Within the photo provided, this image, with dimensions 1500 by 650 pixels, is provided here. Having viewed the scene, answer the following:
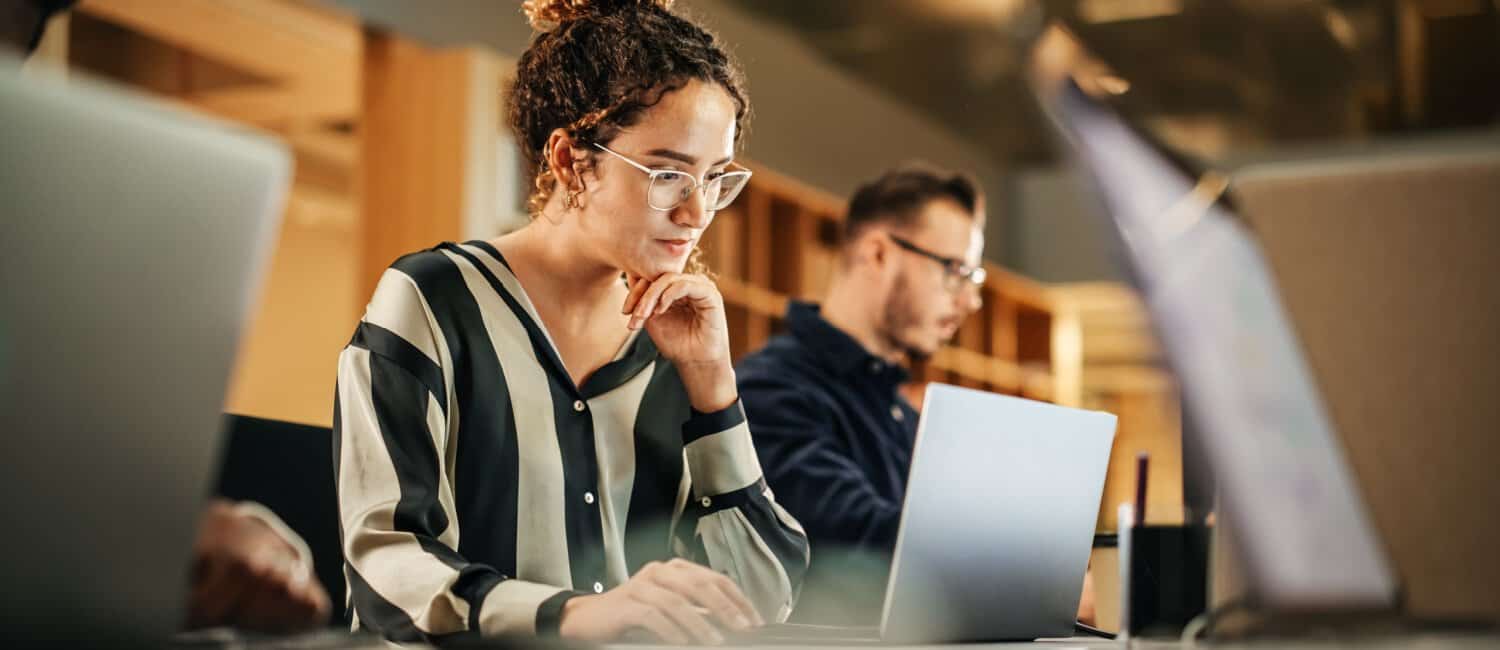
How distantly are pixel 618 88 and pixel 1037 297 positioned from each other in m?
6.45

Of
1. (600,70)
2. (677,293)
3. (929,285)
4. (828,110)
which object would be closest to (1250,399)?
(677,293)

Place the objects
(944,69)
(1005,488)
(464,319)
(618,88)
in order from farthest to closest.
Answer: (944,69) → (618,88) → (464,319) → (1005,488)

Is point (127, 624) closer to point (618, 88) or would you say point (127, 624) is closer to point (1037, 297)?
point (618, 88)

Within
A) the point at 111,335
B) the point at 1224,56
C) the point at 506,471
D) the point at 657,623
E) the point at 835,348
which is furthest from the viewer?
the point at 1224,56

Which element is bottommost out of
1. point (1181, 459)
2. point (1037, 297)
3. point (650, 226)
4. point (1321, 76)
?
point (1181, 459)

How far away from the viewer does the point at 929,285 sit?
2688 mm

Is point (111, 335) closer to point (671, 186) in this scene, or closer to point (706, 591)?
point (706, 591)

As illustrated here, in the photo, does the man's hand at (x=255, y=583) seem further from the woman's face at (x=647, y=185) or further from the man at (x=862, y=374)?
the man at (x=862, y=374)

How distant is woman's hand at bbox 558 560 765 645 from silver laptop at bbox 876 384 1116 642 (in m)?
0.19

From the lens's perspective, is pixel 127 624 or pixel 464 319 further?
pixel 464 319

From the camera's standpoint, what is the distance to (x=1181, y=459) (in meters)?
0.94

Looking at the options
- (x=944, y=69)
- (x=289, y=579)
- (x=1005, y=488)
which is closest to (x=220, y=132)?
(x=289, y=579)

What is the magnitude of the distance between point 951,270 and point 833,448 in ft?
1.90

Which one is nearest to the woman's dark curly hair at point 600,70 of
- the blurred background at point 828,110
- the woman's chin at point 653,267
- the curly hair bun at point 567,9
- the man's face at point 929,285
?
the curly hair bun at point 567,9
